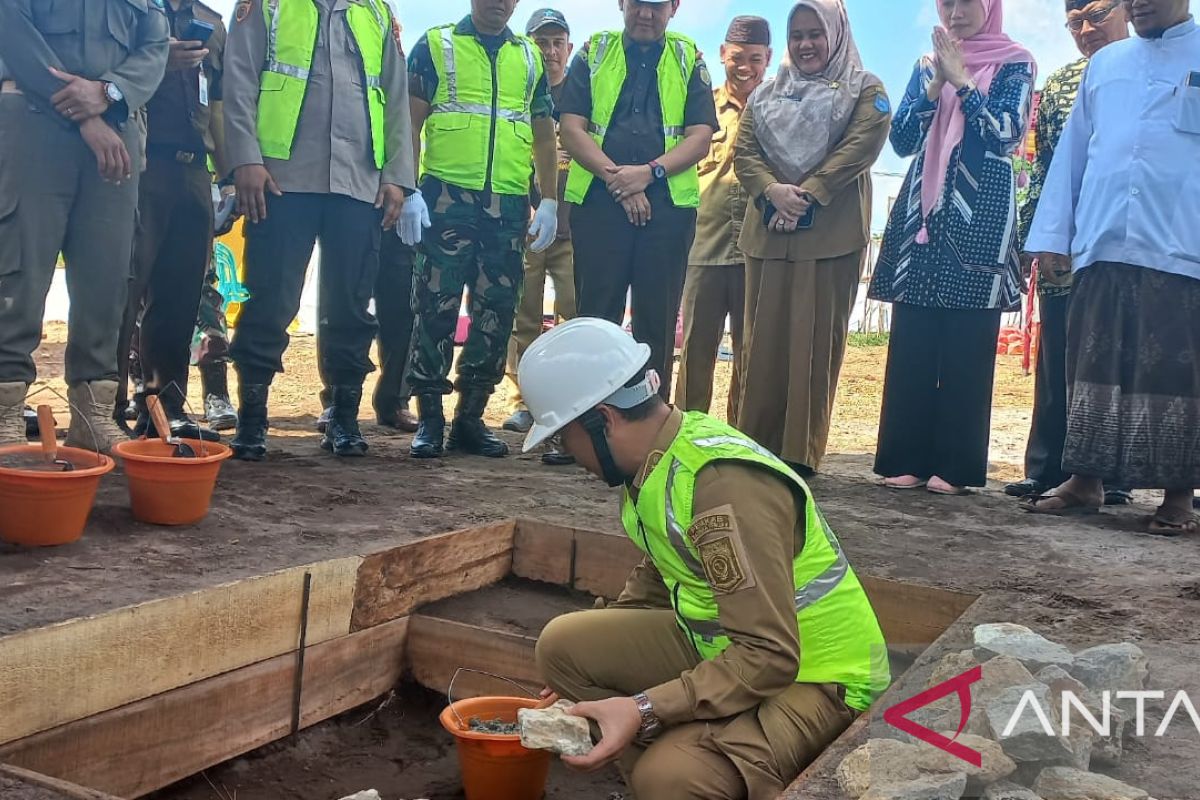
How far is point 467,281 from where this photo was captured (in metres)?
4.87

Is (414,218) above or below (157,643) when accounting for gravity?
above

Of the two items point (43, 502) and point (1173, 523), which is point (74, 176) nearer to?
point (43, 502)

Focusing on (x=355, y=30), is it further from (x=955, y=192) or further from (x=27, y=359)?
(x=955, y=192)

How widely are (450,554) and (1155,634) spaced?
2.05 m

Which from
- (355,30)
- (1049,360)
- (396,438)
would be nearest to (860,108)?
(1049,360)

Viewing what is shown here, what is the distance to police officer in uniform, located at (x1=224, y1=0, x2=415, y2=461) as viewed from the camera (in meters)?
4.29

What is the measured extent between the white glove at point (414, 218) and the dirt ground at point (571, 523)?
39.4 inches

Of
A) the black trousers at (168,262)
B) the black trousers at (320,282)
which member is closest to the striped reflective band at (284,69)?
the black trousers at (320,282)

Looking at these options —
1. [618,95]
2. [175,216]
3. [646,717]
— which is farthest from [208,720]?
[618,95]

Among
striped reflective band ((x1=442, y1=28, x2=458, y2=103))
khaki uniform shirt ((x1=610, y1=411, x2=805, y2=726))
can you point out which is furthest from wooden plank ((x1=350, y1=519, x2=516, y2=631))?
striped reflective band ((x1=442, y1=28, x2=458, y2=103))

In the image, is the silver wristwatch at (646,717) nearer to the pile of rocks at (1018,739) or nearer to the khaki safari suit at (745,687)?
the khaki safari suit at (745,687)

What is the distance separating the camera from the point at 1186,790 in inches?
72.0

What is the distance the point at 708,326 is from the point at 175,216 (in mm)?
2629

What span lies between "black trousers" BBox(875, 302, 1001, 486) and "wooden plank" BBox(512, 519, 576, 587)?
6.20ft
